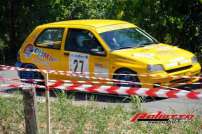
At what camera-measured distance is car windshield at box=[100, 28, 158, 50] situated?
41.9 feet

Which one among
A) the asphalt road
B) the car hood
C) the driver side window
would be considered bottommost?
the asphalt road

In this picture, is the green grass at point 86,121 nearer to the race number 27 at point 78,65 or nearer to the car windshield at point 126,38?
the race number 27 at point 78,65

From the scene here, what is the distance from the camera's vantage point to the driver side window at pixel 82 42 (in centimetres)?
1271

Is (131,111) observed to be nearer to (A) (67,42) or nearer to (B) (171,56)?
(B) (171,56)

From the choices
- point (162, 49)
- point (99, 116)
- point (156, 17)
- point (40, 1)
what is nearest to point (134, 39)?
point (162, 49)

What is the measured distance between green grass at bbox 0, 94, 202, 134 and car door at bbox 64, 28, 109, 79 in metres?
2.56

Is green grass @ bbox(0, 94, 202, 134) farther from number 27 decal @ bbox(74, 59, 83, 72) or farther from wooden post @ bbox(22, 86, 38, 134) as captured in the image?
number 27 decal @ bbox(74, 59, 83, 72)

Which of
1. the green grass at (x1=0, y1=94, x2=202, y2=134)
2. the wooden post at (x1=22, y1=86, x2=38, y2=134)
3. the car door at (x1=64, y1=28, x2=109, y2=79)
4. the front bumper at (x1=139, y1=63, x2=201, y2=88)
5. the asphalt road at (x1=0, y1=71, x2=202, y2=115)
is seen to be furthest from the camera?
the car door at (x1=64, y1=28, x2=109, y2=79)

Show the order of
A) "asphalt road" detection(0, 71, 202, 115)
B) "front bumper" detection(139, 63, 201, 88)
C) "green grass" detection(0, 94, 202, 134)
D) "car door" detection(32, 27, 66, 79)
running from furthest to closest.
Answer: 1. "car door" detection(32, 27, 66, 79)
2. "front bumper" detection(139, 63, 201, 88)
3. "asphalt road" detection(0, 71, 202, 115)
4. "green grass" detection(0, 94, 202, 134)

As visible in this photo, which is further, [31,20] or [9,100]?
[31,20]

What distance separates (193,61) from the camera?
12.6m

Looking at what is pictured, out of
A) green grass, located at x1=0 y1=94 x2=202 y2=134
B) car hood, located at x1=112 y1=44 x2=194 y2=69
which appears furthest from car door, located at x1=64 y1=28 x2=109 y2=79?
green grass, located at x1=0 y1=94 x2=202 y2=134

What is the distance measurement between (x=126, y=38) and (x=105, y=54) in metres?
0.88

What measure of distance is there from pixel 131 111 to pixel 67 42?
14.2 feet
